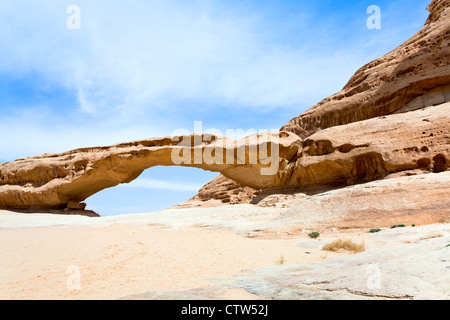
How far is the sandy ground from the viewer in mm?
4992

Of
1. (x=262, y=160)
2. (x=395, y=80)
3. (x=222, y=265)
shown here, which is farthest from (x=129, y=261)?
(x=395, y=80)

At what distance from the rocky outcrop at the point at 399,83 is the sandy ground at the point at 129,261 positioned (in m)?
15.2

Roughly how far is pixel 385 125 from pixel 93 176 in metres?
20.0

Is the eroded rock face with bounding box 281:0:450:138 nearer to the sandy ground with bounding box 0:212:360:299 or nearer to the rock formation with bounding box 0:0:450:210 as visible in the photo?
the rock formation with bounding box 0:0:450:210

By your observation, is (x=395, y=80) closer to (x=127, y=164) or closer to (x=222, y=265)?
(x=127, y=164)

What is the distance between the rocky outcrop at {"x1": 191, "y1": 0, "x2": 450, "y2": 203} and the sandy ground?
15.2m

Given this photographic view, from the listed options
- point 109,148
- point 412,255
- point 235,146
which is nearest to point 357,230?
point 412,255

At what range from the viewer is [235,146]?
2127cm

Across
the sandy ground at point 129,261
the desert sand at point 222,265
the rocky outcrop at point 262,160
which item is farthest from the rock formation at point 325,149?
the sandy ground at point 129,261

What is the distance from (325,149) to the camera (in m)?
17.9

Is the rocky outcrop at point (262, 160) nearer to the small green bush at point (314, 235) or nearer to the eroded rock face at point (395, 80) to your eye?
the eroded rock face at point (395, 80)

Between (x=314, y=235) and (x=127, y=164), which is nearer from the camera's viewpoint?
(x=314, y=235)

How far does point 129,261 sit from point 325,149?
13.7 meters

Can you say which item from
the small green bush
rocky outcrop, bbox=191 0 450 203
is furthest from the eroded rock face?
the small green bush
